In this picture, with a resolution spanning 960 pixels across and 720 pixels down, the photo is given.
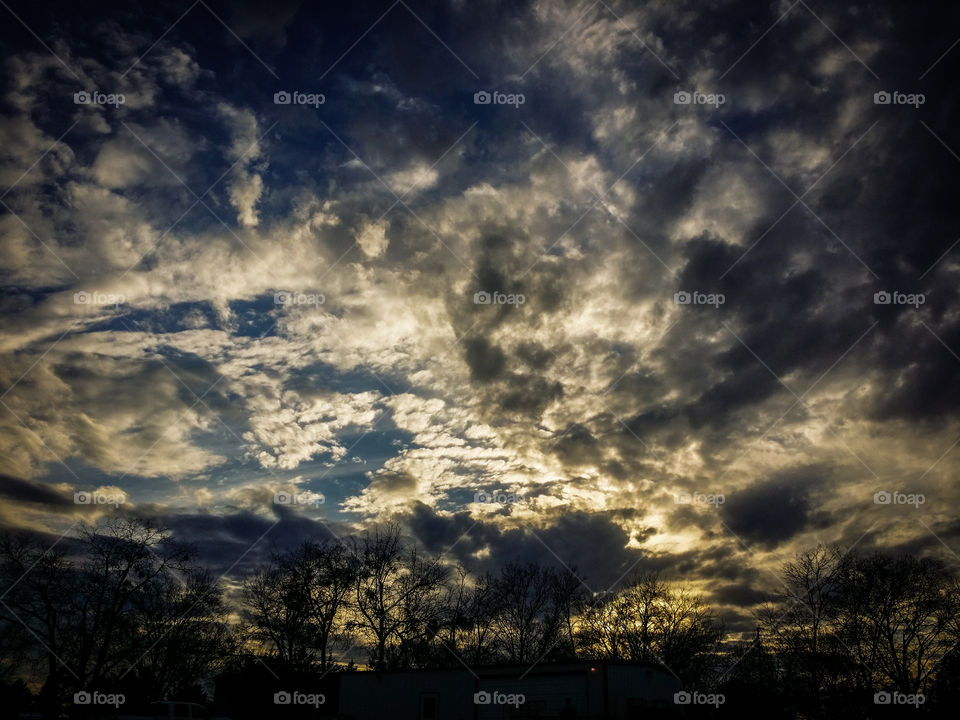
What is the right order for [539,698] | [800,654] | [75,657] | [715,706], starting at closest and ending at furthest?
1. [539,698]
2. [715,706]
3. [75,657]
4. [800,654]

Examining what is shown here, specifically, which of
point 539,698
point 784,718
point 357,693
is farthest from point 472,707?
point 784,718

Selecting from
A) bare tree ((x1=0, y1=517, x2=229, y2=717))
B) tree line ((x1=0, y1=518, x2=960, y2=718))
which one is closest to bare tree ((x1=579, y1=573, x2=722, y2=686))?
tree line ((x1=0, y1=518, x2=960, y2=718))

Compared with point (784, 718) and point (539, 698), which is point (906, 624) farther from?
point (539, 698)

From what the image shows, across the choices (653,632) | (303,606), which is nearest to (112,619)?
(303,606)

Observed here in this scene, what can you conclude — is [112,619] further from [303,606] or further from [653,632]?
[653,632]

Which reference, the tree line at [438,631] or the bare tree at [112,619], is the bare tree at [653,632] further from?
the bare tree at [112,619]

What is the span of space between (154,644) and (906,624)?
2155 inches

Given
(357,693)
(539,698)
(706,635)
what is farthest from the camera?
(706,635)

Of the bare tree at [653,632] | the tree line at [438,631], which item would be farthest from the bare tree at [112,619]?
the bare tree at [653,632]

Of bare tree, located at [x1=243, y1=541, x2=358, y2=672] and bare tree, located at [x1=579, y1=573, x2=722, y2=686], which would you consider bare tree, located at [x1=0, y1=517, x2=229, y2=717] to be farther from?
bare tree, located at [x1=579, y1=573, x2=722, y2=686]

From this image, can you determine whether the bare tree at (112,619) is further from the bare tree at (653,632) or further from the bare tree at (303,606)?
the bare tree at (653,632)

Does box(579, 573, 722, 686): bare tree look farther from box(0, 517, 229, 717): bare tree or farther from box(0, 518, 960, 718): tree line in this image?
box(0, 517, 229, 717): bare tree

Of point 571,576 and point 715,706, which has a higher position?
point 571,576

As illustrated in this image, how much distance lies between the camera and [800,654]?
42.5m
